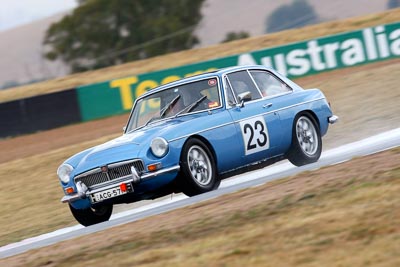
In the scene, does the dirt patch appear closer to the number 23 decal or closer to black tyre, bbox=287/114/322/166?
the number 23 decal

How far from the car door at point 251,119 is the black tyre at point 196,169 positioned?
55 centimetres

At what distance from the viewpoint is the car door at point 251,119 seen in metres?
9.85

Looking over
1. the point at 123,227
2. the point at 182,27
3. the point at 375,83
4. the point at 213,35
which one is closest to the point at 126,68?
the point at 375,83

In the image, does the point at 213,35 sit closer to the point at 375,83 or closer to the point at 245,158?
the point at 375,83

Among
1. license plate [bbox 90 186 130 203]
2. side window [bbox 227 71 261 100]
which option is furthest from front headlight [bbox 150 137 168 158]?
side window [bbox 227 71 261 100]

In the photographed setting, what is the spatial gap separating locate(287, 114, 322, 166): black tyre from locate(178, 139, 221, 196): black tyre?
1511 mm

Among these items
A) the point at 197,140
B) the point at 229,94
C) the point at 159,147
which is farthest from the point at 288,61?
the point at 159,147

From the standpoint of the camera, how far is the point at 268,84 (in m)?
10.8

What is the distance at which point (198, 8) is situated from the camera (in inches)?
2318

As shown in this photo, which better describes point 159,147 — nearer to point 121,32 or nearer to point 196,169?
point 196,169

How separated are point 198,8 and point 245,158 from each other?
49.7 m

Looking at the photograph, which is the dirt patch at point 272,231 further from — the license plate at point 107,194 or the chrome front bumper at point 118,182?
the license plate at point 107,194

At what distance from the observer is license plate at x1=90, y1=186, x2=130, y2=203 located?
8969 millimetres

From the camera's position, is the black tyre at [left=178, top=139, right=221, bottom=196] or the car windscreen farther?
the car windscreen
